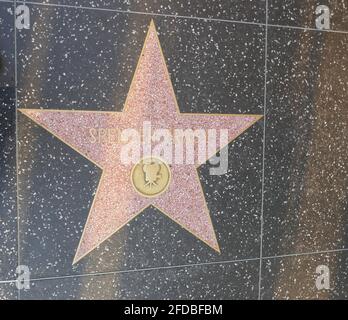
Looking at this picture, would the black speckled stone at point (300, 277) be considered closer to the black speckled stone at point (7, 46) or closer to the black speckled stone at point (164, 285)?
the black speckled stone at point (164, 285)

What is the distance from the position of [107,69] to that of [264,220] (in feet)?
2.14

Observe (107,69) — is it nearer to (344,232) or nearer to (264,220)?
(264,220)

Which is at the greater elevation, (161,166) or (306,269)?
(161,166)

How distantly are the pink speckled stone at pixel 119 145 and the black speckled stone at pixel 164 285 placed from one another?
10cm

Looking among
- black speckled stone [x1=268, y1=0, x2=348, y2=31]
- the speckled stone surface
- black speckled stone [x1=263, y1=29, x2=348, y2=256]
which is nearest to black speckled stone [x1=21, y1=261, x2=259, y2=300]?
the speckled stone surface

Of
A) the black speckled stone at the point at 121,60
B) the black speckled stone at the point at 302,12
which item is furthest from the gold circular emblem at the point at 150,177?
the black speckled stone at the point at 302,12

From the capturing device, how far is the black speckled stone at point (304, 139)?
4.29ft

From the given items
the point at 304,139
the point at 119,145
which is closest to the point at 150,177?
the point at 119,145

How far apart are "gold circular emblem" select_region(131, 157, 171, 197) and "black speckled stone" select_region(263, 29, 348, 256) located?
1.06 feet

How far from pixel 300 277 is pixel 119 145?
2.32 feet

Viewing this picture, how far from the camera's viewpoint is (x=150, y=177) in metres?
1.23

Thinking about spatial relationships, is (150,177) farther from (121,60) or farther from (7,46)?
(7,46)
